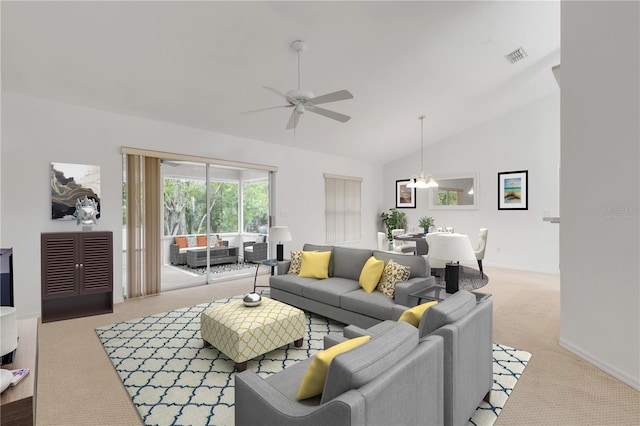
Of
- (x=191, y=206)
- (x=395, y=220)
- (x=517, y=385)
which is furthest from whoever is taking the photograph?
(x=395, y=220)

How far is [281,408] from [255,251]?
231 inches

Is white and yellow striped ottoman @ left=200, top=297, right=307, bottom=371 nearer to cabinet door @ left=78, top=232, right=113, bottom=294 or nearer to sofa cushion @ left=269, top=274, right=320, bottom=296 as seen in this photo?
sofa cushion @ left=269, top=274, right=320, bottom=296

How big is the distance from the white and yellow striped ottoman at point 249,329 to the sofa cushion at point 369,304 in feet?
1.99

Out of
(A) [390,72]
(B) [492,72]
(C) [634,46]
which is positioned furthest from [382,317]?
(B) [492,72]

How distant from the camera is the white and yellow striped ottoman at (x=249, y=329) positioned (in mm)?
2561

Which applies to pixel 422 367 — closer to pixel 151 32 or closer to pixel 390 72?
pixel 151 32

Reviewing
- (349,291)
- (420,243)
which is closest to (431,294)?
(349,291)

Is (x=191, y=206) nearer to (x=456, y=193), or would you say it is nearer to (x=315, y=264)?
(x=315, y=264)

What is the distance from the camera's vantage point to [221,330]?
271cm

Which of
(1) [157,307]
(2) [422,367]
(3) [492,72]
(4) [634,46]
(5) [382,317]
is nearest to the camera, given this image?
(2) [422,367]

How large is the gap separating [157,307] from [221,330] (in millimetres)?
2141

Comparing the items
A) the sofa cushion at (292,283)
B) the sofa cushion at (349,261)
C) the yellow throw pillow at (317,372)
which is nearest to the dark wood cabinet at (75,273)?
the sofa cushion at (292,283)

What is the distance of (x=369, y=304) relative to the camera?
125 inches

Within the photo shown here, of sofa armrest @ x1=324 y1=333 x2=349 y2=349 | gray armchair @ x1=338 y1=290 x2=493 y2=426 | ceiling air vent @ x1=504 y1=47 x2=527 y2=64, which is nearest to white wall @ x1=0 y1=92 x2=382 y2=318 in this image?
sofa armrest @ x1=324 y1=333 x2=349 y2=349
